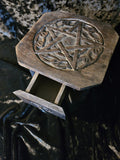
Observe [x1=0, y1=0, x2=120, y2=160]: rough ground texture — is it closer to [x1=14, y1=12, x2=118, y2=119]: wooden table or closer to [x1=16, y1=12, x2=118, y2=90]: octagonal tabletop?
[x1=14, y1=12, x2=118, y2=119]: wooden table

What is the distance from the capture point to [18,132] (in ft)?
3.44

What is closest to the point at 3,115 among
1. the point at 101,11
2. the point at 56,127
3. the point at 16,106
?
the point at 16,106

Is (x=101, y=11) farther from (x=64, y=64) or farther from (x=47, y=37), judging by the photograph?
(x=64, y=64)

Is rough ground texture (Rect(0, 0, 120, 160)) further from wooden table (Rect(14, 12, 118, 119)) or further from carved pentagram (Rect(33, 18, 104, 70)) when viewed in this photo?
carved pentagram (Rect(33, 18, 104, 70))

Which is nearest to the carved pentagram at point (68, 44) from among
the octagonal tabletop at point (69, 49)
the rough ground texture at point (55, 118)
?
the octagonal tabletop at point (69, 49)

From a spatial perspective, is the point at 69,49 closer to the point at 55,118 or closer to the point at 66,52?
the point at 66,52

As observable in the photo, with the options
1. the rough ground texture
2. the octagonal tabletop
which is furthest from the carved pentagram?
the rough ground texture

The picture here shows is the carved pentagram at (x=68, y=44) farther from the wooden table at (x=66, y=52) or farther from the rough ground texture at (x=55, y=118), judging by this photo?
the rough ground texture at (x=55, y=118)

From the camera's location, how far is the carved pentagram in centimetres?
88

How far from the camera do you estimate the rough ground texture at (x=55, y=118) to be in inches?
40.0

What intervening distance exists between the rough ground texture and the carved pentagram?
1.18 ft

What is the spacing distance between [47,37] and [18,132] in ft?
2.27

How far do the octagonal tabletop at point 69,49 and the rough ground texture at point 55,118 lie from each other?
0.35 m

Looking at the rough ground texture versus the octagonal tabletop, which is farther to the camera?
the rough ground texture
